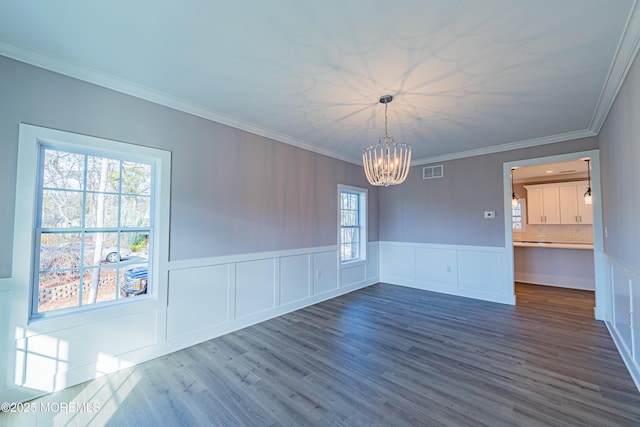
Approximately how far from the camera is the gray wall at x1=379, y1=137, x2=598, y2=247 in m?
4.55

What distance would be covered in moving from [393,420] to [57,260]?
3015 mm

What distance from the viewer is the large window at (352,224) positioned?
530cm

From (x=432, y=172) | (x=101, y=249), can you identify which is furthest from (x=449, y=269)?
(x=101, y=249)

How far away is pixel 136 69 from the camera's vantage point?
234 cm

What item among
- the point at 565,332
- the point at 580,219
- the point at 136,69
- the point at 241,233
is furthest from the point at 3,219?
the point at 580,219

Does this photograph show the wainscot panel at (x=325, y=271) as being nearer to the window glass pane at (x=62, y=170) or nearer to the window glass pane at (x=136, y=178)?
the window glass pane at (x=136, y=178)

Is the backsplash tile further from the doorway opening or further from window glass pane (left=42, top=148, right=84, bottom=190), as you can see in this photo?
window glass pane (left=42, top=148, right=84, bottom=190)

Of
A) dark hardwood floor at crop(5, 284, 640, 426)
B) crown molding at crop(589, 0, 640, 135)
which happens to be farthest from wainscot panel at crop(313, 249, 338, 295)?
crown molding at crop(589, 0, 640, 135)

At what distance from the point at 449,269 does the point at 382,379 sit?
3.40m

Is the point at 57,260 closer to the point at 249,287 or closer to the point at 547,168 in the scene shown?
the point at 249,287

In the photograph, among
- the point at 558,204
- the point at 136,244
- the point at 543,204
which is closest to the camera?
the point at 136,244

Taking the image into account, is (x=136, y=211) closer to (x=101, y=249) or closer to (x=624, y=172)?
(x=101, y=249)

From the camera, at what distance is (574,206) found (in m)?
6.42

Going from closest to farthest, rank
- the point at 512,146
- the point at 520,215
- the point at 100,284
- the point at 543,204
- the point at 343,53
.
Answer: the point at 343,53 → the point at 100,284 → the point at 512,146 → the point at 543,204 → the point at 520,215
